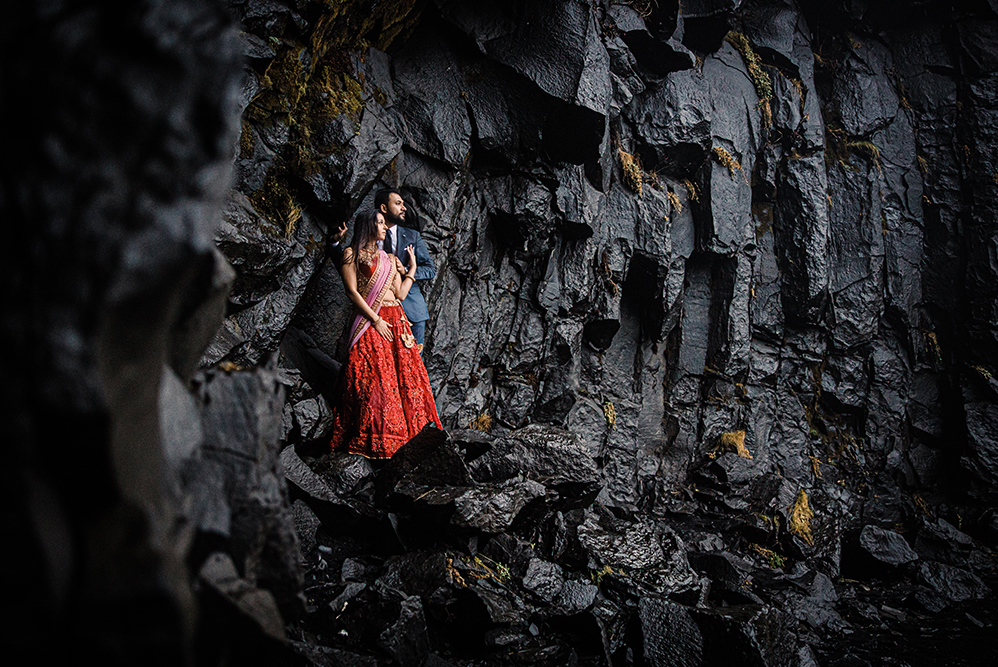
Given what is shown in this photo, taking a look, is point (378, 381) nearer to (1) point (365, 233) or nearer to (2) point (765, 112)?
(1) point (365, 233)

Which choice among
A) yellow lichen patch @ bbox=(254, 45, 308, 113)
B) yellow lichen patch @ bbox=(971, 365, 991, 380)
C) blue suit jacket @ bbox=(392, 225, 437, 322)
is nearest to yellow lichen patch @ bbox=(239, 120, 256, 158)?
yellow lichen patch @ bbox=(254, 45, 308, 113)

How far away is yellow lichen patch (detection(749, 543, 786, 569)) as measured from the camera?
7738mm

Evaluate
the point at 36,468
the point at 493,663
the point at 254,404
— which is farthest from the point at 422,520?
the point at 36,468

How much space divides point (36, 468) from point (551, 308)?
25.3ft

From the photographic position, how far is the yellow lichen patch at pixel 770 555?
774cm

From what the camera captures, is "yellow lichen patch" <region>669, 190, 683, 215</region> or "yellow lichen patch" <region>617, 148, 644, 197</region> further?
"yellow lichen patch" <region>669, 190, 683, 215</region>

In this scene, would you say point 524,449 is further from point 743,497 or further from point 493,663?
point 743,497

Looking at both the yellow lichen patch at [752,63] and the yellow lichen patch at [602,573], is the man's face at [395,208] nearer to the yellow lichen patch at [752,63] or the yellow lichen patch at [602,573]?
the yellow lichen patch at [602,573]

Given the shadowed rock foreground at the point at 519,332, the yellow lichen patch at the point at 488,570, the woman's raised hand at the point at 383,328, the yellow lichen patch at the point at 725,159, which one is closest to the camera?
the shadowed rock foreground at the point at 519,332

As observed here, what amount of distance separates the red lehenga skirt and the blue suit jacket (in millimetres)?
278

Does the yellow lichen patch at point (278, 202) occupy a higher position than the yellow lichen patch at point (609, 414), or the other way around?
the yellow lichen patch at point (278, 202)

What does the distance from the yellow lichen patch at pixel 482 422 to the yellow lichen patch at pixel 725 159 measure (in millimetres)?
6029

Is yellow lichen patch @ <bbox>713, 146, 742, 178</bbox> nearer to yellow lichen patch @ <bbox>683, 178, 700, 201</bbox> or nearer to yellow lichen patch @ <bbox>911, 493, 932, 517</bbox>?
yellow lichen patch @ <bbox>683, 178, 700, 201</bbox>

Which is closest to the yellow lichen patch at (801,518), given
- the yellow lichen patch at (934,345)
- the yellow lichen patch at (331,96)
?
the yellow lichen patch at (934,345)
